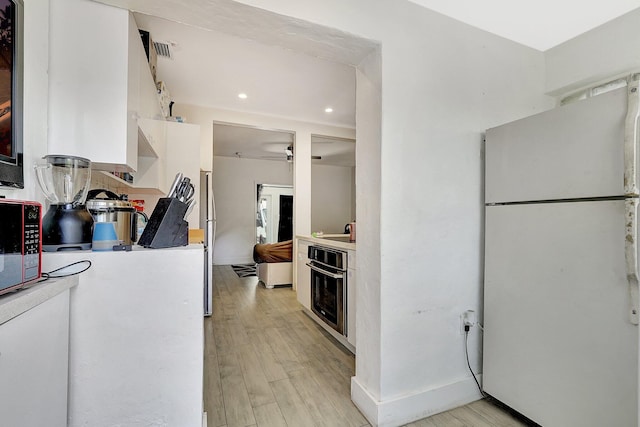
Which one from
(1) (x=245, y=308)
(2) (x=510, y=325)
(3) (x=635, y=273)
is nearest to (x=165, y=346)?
(2) (x=510, y=325)

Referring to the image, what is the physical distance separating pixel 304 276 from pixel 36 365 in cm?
269

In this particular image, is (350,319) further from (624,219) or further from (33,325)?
(33,325)

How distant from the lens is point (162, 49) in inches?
96.3

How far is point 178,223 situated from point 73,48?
0.92 meters

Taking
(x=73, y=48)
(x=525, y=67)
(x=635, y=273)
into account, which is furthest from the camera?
(x=525, y=67)

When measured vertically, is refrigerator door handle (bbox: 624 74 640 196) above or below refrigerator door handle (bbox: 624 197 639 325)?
above

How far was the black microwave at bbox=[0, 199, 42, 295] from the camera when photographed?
2.32 feet

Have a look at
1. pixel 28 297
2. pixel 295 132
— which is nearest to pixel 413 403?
pixel 28 297

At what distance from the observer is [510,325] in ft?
5.42

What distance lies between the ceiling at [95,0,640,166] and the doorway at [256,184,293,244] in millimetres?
3420

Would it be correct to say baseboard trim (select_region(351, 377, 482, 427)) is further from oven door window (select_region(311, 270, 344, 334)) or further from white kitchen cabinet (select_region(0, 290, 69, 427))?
white kitchen cabinet (select_region(0, 290, 69, 427))

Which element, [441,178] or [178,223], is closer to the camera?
[178,223]

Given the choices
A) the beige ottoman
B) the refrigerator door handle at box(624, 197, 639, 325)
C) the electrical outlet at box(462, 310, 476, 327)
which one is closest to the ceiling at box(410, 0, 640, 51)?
the refrigerator door handle at box(624, 197, 639, 325)

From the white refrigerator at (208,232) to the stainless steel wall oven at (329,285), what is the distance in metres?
1.12
